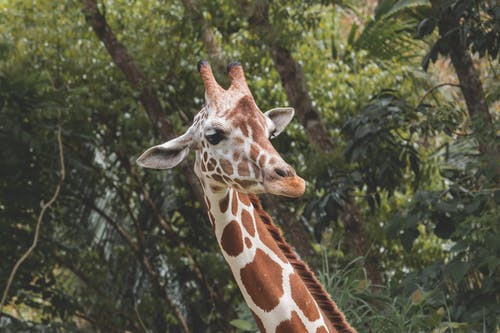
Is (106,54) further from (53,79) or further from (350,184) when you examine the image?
(350,184)

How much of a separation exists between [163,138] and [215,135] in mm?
4553

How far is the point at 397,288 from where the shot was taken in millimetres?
6535

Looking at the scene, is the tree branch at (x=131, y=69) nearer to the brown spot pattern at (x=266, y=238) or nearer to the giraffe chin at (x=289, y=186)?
the brown spot pattern at (x=266, y=238)

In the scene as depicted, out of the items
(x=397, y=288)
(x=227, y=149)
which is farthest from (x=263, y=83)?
(x=227, y=149)

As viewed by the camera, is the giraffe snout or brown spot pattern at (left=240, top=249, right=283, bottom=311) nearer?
the giraffe snout

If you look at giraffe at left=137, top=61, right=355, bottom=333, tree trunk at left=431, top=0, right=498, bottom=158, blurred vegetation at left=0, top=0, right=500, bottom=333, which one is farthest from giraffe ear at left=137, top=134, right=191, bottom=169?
blurred vegetation at left=0, top=0, right=500, bottom=333

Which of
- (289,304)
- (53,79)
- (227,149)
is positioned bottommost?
(289,304)

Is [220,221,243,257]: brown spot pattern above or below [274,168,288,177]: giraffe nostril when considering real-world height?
below

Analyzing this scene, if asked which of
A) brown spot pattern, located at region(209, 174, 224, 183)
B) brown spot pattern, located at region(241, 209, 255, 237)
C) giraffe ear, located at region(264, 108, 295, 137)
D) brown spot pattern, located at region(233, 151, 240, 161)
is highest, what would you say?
giraffe ear, located at region(264, 108, 295, 137)

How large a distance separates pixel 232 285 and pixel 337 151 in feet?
8.48

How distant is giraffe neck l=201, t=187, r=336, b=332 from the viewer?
371 cm

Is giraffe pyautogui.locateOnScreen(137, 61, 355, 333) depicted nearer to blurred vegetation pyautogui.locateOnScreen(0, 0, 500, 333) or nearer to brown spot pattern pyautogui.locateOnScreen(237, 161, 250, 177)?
brown spot pattern pyautogui.locateOnScreen(237, 161, 250, 177)

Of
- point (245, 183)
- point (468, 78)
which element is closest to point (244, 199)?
point (245, 183)

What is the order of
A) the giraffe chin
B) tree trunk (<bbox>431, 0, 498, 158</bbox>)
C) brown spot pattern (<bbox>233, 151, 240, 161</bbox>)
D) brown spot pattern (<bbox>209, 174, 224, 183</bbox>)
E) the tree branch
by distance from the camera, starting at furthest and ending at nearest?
the tree branch
tree trunk (<bbox>431, 0, 498, 158</bbox>)
brown spot pattern (<bbox>209, 174, 224, 183</bbox>)
brown spot pattern (<bbox>233, 151, 240, 161</bbox>)
the giraffe chin
